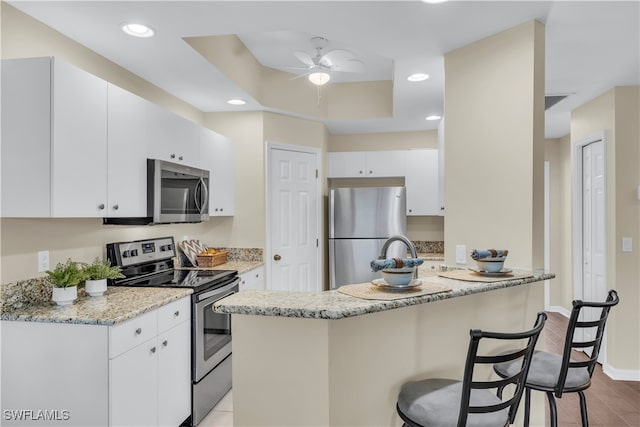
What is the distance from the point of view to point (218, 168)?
3.78 meters

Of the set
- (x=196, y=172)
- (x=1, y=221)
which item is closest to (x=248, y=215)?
(x=196, y=172)

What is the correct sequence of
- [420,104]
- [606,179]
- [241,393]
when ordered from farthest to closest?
1. [420,104]
2. [606,179]
3. [241,393]

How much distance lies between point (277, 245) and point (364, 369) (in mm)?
2687

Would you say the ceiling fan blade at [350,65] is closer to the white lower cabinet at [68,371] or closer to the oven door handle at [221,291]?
the oven door handle at [221,291]

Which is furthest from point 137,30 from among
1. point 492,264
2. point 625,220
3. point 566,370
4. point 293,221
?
point 625,220

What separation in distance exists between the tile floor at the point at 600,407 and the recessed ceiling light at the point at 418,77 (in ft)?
8.48

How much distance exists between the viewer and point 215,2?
208cm

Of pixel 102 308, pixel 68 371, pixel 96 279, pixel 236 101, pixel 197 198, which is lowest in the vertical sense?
pixel 68 371

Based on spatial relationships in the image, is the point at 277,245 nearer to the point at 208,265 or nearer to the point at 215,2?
the point at 208,265

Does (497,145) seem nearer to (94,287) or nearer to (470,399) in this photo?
(470,399)

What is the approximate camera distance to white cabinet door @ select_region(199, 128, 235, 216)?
3.57 m

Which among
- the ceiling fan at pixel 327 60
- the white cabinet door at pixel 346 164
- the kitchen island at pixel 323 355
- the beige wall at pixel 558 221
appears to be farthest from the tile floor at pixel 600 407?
the white cabinet door at pixel 346 164

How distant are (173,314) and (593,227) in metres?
3.88

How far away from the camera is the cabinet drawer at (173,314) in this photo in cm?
232
